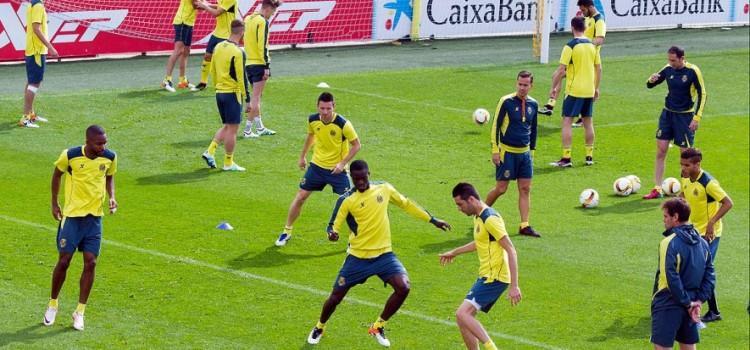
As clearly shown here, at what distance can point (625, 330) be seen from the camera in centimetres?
1498

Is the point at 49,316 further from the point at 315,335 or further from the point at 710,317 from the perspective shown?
the point at 710,317

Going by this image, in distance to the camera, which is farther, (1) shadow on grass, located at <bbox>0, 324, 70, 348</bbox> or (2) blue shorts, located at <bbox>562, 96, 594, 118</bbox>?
(2) blue shorts, located at <bbox>562, 96, 594, 118</bbox>

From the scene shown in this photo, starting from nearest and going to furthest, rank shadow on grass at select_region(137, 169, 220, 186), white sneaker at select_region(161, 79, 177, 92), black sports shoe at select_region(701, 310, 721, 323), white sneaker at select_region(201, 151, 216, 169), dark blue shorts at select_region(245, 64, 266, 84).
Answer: black sports shoe at select_region(701, 310, 721, 323), shadow on grass at select_region(137, 169, 220, 186), white sneaker at select_region(201, 151, 216, 169), dark blue shorts at select_region(245, 64, 266, 84), white sneaker at select_region(161, 79, 177, 92)

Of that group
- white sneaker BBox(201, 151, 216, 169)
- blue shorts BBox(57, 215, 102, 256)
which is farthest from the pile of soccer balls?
blue shorts BBox(57, 215, 102, 256)

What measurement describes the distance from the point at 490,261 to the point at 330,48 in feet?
69.9

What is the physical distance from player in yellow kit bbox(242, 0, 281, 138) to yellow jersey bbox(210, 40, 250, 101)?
1.97m

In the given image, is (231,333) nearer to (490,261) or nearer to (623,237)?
(490,261)

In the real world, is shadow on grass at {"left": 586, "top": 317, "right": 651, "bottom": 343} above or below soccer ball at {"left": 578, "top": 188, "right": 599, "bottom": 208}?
above

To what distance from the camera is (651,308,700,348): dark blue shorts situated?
494 inches

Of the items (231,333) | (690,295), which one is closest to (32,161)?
(231,333)

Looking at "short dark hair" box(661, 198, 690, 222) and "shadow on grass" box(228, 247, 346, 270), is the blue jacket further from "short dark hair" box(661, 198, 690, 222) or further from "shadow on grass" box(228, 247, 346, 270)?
"shadow on grass" box(228, 247, 346, 270)

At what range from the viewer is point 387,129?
25.4 metres

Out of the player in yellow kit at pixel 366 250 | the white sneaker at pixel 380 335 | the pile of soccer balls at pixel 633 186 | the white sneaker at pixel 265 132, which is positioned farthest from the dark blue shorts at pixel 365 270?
the white sneaker at pixel 265 132

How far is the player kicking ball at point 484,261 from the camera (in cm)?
1307
